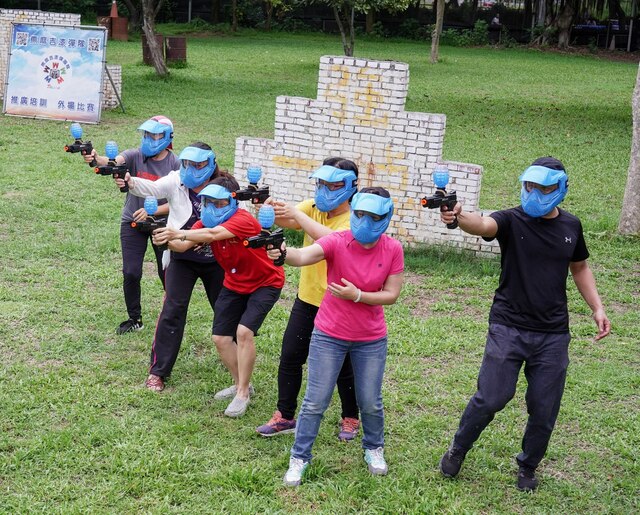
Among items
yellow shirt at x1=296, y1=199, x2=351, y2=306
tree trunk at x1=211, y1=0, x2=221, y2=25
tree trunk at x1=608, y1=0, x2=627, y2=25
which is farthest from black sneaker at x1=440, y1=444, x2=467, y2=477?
tree trunk at x1=211, y1=0, x2=221, y2=25

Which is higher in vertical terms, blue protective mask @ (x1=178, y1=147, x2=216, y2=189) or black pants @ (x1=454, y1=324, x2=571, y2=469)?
blue protective mask @ (x1=178, y1=147, x2=216, y2=189)

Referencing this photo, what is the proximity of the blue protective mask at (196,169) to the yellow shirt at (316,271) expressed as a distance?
900 mm

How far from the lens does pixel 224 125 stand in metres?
16.8

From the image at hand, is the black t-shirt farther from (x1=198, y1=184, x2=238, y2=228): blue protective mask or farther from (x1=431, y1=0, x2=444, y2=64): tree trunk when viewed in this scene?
(x1=431, y1=0, x2=444, y2=64): tree trunk

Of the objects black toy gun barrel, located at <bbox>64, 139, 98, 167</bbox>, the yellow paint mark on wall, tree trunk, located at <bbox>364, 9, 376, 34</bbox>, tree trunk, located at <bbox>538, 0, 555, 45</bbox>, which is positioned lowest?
the yellow paint mark on wall

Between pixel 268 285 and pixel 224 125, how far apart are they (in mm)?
11173

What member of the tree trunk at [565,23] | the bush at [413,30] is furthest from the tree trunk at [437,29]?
the bush at [413,30]

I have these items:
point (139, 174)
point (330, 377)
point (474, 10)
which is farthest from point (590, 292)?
point (474, 10)

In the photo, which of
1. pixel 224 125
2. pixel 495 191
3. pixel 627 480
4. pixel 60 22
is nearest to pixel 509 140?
pixel 495 191

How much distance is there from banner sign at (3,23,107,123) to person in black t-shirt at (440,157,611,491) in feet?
41.0

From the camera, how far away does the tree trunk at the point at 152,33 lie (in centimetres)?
2116

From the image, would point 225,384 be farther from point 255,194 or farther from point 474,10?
point 474,10

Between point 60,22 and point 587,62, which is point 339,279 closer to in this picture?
point 60,22

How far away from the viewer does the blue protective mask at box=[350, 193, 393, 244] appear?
4.88 meters
